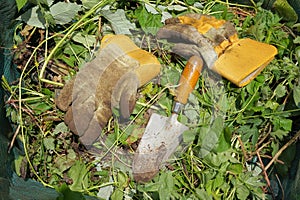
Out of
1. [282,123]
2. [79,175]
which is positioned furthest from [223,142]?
[79,175]

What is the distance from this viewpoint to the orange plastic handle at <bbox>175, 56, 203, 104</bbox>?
1491 millimetres

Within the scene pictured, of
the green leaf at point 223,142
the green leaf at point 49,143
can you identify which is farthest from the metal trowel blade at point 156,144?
the green leaf at point 49,143

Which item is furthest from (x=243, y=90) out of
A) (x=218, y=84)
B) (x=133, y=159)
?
(x=133, y=159)

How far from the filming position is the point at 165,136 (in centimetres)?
152

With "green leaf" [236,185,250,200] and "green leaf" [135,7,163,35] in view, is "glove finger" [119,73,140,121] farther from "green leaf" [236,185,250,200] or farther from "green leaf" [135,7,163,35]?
"green leaf" [236,185,250,200]

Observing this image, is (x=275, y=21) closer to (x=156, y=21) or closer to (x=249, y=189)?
(x=156, y=21)

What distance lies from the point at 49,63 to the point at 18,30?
0.13m

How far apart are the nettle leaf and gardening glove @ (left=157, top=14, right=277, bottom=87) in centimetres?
26

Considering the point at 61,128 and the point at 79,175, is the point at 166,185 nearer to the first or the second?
the point at 79,175

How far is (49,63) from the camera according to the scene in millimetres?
1562

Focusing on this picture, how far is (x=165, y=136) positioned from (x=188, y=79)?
0.18 meters

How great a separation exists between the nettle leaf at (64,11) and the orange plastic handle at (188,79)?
0.38m

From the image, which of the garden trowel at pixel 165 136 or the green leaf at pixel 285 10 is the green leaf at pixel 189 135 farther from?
the green leaf at pixel 285 10

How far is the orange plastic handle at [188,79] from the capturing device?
1.49 meters
